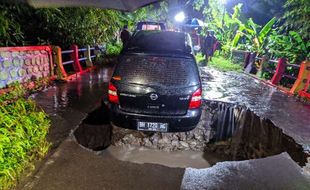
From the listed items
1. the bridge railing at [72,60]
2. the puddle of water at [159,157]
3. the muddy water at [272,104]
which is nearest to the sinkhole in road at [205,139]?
the puddle of water at [159,157]

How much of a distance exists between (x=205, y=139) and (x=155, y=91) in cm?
305

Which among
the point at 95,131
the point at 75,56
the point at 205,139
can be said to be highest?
the point at 75,56

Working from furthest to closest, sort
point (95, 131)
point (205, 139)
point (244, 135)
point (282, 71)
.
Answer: point (282, 71) < point (205, 139) < point (244, 135) < point (95, 131)

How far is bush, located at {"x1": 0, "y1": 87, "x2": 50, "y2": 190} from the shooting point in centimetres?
313

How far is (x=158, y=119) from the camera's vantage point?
4.91 metres

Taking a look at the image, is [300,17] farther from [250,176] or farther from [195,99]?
[250,176]

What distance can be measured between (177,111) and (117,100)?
117 cm

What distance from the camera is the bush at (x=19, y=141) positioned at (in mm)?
3129

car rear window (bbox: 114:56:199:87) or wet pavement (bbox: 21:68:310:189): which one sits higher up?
car rear window (bbox: 114:56:199:87)

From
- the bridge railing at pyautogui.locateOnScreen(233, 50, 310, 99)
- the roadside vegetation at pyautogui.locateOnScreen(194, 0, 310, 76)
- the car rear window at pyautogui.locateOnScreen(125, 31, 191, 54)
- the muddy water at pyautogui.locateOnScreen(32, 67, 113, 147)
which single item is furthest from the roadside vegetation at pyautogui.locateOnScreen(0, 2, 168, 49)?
the roadside vegetation at pyautogui.locateOnScreen(194, 0, 310, 76)

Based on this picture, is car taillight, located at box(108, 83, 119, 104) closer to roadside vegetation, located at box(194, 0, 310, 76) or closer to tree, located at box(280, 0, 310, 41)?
roadside vegetation, located at box(194, 0, 310, 76)

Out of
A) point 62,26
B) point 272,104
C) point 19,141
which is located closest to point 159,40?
point 19,141

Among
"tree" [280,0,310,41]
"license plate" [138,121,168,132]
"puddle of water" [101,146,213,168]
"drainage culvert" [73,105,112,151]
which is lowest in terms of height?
"puddle of water" [101,146,213,168]

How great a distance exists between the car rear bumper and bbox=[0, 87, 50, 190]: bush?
1315mm
